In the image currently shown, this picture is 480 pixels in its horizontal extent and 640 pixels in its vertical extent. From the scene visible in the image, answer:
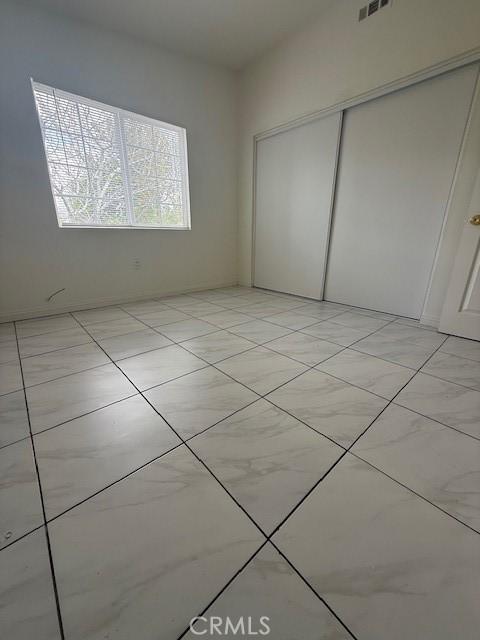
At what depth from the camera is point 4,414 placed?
1196 millimetres

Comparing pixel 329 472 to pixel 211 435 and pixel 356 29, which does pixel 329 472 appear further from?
pixel 356 29

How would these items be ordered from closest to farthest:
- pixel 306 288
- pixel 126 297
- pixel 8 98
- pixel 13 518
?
pixel 13 518 < pixel 8 98 < pixel 126 297 < pixel 306 288

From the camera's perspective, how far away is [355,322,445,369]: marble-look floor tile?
1.78 m

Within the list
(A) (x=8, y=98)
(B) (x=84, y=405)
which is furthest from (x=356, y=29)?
(B) (x=84, y=405)

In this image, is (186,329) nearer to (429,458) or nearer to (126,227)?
(126,227)

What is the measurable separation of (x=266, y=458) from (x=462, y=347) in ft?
6.44

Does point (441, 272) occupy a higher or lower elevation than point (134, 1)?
lower

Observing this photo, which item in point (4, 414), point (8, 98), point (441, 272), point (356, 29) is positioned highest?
point (356, 29)

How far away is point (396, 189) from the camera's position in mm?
2438

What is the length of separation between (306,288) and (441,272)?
1.45 meters

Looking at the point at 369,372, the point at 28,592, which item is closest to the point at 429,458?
the point at 369,372

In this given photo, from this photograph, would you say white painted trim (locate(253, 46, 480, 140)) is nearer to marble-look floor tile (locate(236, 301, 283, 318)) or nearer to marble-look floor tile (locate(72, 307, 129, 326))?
marble-look floor tile (locate(236, 301, 283, 318))

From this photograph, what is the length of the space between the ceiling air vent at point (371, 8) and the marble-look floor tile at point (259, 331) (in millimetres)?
2926

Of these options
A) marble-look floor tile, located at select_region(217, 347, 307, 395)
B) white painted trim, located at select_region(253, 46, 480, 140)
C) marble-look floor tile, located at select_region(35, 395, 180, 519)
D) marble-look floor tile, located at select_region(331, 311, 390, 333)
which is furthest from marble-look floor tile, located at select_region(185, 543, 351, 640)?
white painted trim, located at select_region(253, 46, 480, 140)
